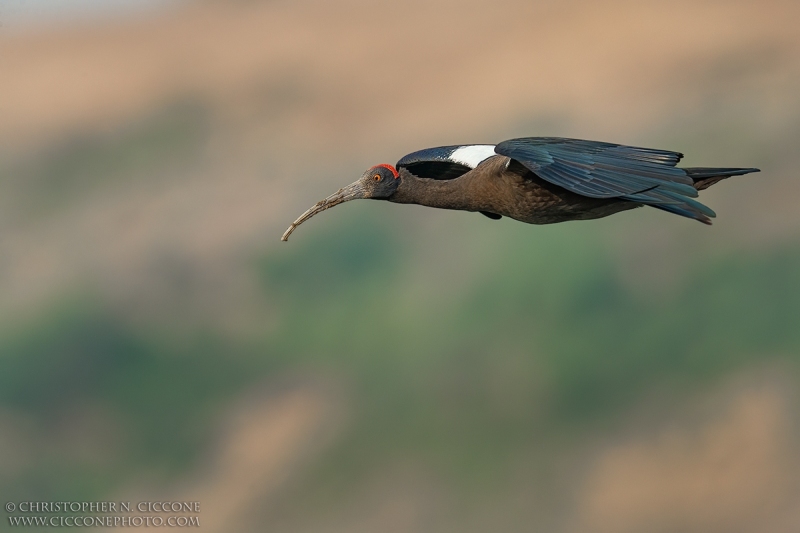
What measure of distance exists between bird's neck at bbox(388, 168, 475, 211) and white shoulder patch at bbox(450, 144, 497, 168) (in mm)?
367

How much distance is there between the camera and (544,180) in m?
11.1

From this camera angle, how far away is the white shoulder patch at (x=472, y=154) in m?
12.1

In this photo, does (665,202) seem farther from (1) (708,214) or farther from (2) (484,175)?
(2) (484,175)

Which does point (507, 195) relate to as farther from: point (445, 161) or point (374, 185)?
point (374, 185)

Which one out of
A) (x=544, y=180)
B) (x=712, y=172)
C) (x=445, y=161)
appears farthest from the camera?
(x=445, y=161)

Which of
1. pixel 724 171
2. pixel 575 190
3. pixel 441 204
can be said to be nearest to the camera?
pixel 575 190

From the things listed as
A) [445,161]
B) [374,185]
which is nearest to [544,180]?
[445,161]

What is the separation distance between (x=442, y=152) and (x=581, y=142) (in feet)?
6.44

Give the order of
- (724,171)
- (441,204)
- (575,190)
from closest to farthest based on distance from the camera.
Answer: (575,190), (724,171), (441,204)

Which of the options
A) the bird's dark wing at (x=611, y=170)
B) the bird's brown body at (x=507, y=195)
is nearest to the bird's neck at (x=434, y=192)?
the bird's brown body at (x=507, y=195)

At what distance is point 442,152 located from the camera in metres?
12.6

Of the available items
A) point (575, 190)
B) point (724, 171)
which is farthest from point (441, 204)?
point (724, 171)

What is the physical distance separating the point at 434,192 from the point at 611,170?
93.4 inches

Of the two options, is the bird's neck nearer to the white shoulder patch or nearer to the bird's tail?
the white shoulder patch
